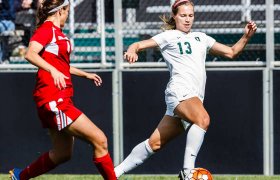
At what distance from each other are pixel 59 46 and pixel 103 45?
3.28 metres

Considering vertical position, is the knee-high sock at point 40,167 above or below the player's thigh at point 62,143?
below

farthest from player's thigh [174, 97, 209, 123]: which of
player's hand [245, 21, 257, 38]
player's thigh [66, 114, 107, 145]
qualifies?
player's thigh [66, 114, 107, 145]

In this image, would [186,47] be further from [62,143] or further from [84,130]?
[62,143]

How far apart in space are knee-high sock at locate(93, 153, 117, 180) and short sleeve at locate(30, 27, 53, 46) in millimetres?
1178

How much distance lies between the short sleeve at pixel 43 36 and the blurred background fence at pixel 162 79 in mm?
3232

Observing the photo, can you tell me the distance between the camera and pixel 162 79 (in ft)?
37.8

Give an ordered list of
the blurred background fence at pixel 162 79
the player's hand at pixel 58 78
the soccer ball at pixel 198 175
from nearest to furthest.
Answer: the player's hand at pixel 58 78, the soccer ball at pixel 198 175, the blurred background fence at pixel 162 79

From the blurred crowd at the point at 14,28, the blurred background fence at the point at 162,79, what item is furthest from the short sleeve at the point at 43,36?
the blurred crowd at the point at 14,28

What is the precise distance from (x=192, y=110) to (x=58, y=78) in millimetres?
1796

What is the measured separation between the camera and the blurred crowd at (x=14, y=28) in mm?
11875

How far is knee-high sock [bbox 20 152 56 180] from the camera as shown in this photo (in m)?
8.92

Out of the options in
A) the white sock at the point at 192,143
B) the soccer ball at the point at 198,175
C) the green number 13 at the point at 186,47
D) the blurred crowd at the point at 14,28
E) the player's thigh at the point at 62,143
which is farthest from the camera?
the blurred crowd at the point at 14,28

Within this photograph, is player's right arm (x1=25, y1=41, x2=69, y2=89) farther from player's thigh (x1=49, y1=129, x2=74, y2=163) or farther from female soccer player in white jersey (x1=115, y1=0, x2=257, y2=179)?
female soccer player in white jersey (x1=115, y1=0, x2=257, y2=179)

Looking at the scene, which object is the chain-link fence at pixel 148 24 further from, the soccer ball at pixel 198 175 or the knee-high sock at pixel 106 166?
the knee-high sock at pixel 106 166
